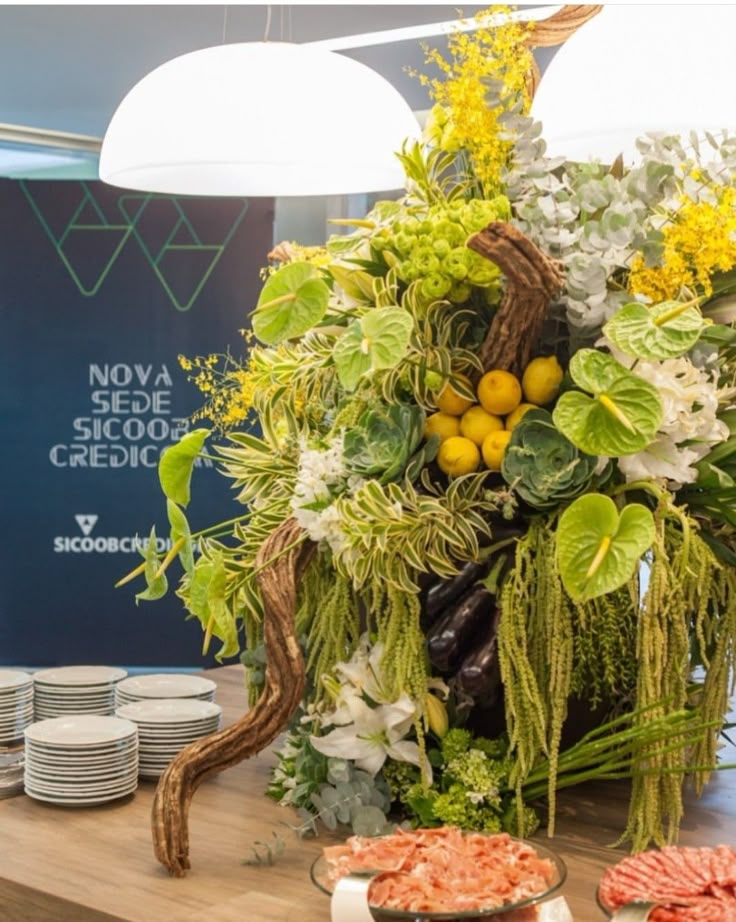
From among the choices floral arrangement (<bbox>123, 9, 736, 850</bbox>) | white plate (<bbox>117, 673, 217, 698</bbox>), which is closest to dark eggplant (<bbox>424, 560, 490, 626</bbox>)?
floral arrangement (<bbox>123, 9, 736, 850</bbox>)

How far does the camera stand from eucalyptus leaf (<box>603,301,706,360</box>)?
4.15 feet

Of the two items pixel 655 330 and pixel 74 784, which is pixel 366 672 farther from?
pixel 655 330

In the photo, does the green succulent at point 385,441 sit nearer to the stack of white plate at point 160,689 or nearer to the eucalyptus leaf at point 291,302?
the eucalyptus leaf at point 291,302

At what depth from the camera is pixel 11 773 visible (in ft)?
5.41

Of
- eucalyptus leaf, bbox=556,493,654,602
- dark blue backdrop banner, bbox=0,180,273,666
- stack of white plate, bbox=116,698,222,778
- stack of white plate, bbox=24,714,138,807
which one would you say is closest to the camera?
eucalyptus leaf, bbox=556,493,654,602

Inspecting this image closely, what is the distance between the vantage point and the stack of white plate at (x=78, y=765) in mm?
1553

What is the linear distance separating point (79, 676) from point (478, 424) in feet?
2.65

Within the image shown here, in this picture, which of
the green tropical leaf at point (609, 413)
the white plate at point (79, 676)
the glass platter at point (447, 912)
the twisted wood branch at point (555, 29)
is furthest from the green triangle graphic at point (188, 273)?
the glass platter at point (447, 912)

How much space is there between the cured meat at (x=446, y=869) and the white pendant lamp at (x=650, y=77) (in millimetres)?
860

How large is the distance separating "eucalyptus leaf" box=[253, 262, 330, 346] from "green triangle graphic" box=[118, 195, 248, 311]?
3427 mm

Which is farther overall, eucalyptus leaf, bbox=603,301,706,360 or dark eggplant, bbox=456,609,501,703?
dark eggplant, bbox=456,609,501,703

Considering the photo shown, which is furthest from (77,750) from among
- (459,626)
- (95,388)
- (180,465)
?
(95,388)

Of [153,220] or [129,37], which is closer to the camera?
[129,37]

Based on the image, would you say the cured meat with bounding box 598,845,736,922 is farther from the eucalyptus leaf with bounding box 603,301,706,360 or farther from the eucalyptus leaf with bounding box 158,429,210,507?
the eucalyptus leaf with bounding box 158,429,210,507
